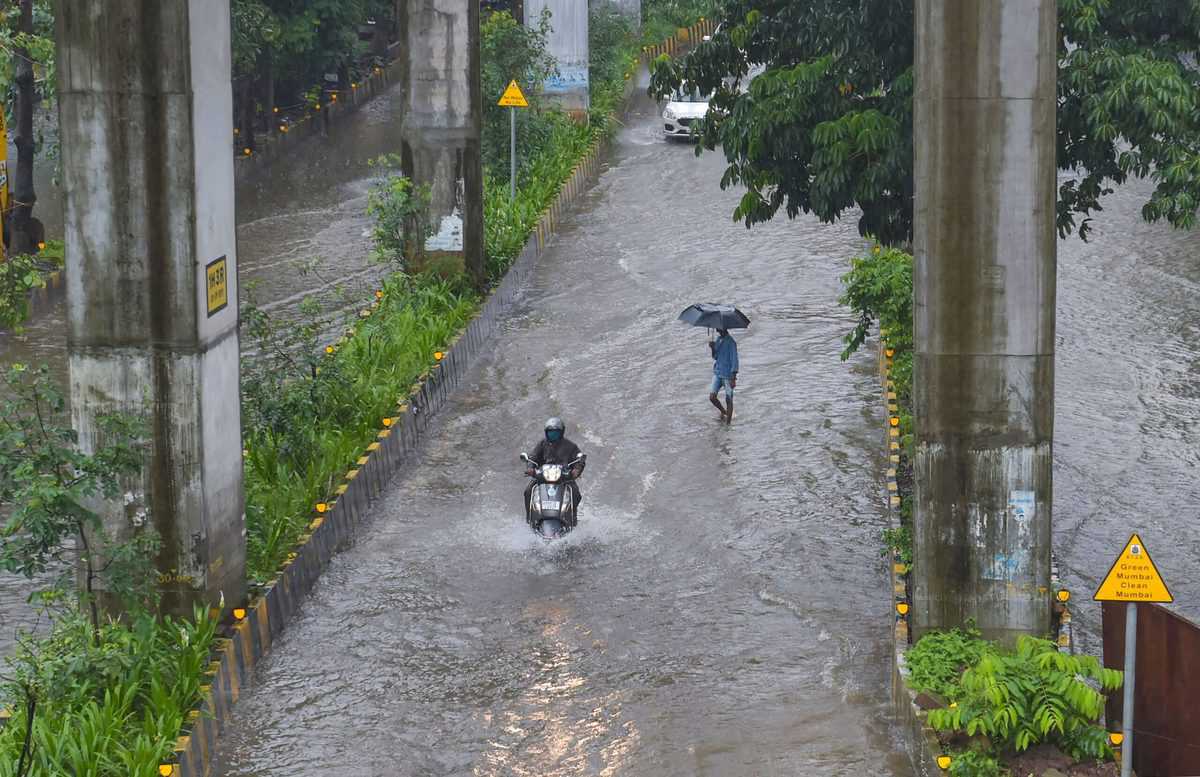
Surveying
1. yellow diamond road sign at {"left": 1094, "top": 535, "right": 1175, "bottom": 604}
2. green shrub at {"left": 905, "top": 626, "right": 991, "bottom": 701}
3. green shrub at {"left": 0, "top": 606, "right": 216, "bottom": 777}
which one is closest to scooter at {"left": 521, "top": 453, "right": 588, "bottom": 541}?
green shrub at {"left": 0, "top": 606, "right": 216, "bottom": 777}

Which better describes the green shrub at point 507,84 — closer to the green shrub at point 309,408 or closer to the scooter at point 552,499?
the green shrub at point 309,408

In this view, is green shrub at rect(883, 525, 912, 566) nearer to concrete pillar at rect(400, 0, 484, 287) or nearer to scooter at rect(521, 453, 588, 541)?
scooter at rect(521, 453, 588, 541)

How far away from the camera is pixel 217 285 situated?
15469 millimetres

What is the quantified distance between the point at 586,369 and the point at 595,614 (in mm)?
8981

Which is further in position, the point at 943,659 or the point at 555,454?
the point at 555,454

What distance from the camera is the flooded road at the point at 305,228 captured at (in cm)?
Answer: 2783

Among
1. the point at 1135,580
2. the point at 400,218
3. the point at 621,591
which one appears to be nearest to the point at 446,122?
the point at 400,218

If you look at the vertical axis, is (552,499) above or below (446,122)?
below

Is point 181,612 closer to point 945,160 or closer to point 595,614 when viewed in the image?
point 595,614

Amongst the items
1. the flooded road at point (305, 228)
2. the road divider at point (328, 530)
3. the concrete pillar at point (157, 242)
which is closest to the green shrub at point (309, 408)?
the road divider at point (328, 530)

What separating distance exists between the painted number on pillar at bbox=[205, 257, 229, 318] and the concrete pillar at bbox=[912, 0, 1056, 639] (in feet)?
19.0

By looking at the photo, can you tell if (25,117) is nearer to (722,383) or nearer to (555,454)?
(722,383)

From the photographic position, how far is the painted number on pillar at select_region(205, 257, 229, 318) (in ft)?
50.2

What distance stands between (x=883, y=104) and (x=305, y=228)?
1970 cm
